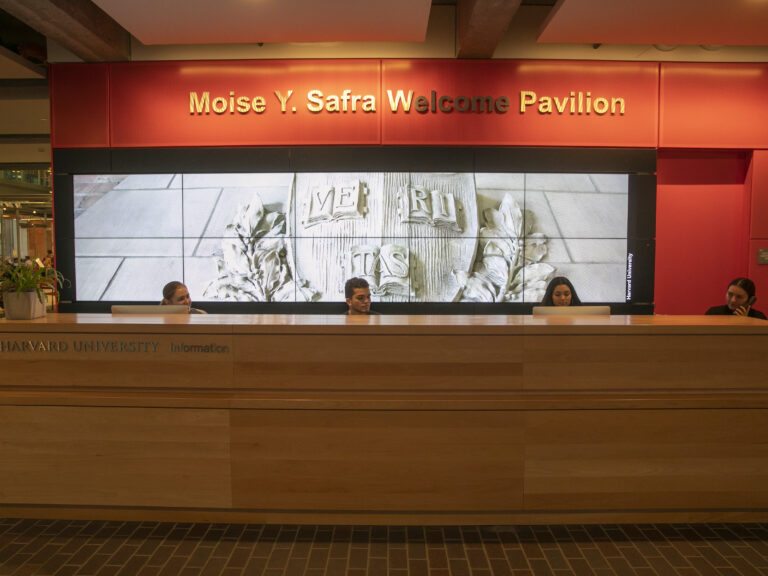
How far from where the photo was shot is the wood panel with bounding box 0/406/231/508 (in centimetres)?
246

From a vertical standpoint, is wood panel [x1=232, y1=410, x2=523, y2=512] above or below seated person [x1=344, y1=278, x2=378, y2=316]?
below

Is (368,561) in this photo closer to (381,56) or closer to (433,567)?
(433,567)

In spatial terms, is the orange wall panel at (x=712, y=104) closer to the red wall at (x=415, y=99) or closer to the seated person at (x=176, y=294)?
the red wall at (x=415, y=99)

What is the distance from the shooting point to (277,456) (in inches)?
96.1

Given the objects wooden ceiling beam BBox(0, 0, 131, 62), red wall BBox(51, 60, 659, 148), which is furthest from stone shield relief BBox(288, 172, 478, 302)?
wooden ceiling beam BBox(0, 0, 131, 62)

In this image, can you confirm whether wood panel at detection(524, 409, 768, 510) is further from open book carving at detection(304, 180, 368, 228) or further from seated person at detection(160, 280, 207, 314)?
open book carving at detection(304, 180, 368, 228)

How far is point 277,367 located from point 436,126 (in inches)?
139

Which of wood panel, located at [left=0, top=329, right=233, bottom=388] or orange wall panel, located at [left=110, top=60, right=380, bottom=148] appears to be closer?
wood panel, located at [left=0, top=329, right=233, bottom=388]

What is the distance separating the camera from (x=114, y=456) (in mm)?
2480

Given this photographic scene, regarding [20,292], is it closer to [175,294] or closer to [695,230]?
[175,294]

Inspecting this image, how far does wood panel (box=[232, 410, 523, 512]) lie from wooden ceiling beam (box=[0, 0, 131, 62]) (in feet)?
12.8

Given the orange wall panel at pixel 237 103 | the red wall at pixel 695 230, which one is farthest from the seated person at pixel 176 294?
the red wall at pixel 695 230

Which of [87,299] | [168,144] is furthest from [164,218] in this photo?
[87,299]

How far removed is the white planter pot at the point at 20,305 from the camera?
273 cm
